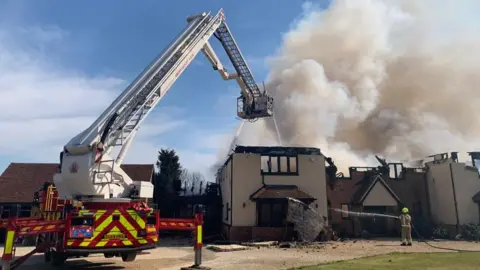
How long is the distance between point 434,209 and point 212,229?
51.1ft

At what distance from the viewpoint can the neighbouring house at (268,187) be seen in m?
19.9

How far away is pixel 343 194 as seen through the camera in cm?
2497

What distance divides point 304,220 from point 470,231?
11.0 metres

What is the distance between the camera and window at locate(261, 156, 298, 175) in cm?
2133

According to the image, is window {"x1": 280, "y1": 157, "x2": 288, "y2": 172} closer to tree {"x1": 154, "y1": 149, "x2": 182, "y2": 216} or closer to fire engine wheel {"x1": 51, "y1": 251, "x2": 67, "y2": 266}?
tree {"x1": 154, "y1": 149, "x2": 182, "y2": 216}

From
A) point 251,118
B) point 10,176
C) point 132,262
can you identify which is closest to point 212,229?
point 251,118

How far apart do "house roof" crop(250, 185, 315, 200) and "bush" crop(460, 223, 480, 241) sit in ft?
34.0

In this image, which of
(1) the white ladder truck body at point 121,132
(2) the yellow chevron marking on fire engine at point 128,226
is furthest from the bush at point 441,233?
(2) the yellow chevron marking on fire engine at point 128,226

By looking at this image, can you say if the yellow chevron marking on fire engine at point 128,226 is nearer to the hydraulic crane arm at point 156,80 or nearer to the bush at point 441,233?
the hydraulic crane arm at point 156,80

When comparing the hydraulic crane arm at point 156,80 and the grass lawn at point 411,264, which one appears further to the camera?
the hydraulic crane arm at point 156,80

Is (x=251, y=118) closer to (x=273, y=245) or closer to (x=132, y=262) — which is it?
(x=273, y=245)

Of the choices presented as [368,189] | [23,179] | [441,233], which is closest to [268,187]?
[368,189]

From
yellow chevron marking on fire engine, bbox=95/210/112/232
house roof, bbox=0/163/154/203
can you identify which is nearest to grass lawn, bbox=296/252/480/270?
yellow chevron marking on fire engine, bbox=95/210/112/232

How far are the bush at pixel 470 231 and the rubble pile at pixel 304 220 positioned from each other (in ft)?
31.5
